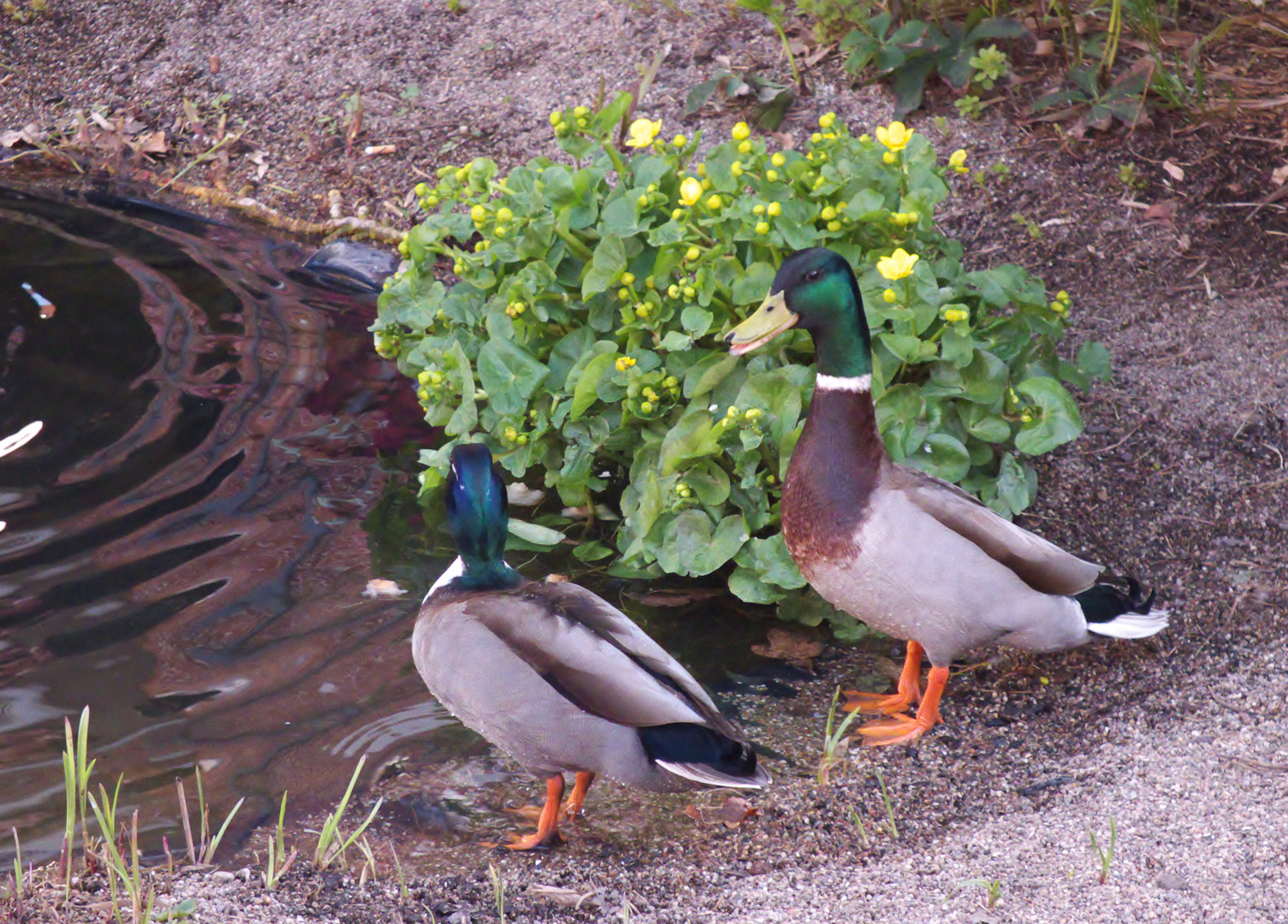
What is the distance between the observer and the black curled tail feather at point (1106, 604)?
9.85 ft

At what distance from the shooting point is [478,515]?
2.83 metres

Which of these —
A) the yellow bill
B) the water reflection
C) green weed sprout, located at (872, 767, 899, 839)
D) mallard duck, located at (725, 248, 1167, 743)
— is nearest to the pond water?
the water reflection

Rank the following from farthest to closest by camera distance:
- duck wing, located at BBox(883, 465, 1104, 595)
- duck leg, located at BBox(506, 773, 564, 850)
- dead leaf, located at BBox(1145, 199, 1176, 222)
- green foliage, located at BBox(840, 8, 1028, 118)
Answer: green foliage, located at BBox(840, 8, 1028, 118), dead leaf, located at BBox(1145, 199, 1176, 222), duck wing, located at BBox(883, 465, 1104, 595), duck leg, located at BBox(506, 773, 564, 850)

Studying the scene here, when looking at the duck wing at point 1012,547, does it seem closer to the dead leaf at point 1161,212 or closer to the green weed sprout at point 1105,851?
the green weed sprout at point 1105,851

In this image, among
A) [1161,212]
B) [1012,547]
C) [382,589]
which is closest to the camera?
[1012,547]

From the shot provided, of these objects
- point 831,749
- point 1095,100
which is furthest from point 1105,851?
point 1095,100

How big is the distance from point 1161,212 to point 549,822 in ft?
11.7

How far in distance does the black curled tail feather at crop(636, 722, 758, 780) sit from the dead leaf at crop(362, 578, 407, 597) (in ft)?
4.63

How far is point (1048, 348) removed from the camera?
138 inches

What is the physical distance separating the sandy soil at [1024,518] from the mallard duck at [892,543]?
0.78 feet

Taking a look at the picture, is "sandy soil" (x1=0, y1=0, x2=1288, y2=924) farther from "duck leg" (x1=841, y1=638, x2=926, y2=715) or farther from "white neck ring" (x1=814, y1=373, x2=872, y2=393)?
"white neck ring" (x1=814, y1=373, x2=872, y2=393)

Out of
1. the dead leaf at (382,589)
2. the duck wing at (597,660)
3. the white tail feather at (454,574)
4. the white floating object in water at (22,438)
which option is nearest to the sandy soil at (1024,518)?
the duck wing at (597,660)

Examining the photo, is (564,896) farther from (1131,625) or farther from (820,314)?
(1131,625)

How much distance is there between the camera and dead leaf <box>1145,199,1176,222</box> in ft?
16.1
